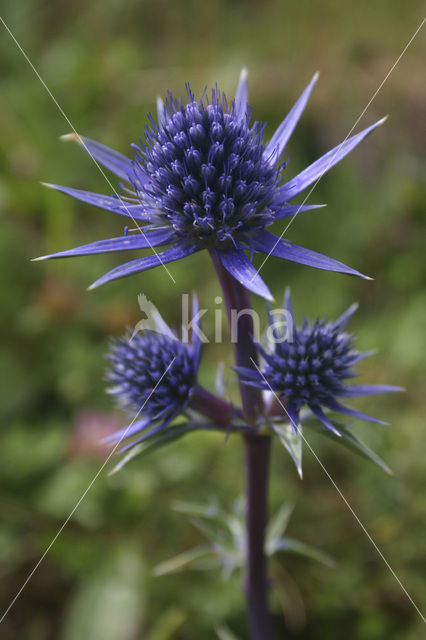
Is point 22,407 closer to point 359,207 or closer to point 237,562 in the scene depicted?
point 237,562

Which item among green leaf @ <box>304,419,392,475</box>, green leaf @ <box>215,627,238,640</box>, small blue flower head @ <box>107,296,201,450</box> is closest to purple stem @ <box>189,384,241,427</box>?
small blue flower head @ <box>107,296,201,450</box>

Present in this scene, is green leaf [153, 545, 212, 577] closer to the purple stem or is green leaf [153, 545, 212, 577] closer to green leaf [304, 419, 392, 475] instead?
the purple stem

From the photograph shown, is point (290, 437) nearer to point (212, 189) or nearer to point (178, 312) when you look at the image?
point (212, 189)

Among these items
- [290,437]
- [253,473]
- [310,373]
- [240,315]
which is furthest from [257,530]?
[240,315]

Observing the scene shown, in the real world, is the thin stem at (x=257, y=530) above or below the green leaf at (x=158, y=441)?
below

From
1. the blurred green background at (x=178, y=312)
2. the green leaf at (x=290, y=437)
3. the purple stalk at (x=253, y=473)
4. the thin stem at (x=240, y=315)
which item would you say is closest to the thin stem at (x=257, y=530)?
the purple stalk at (x=253, y=473)

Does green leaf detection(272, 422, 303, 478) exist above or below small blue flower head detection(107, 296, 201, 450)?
below

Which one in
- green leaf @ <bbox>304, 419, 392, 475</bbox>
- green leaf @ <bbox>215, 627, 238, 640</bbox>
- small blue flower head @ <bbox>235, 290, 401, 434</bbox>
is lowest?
green leaf @ <bbox>215, 627, 238, 640</bbox>

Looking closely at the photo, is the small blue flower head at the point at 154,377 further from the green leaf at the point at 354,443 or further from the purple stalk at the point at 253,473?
the green leaf at the point at 354,443
